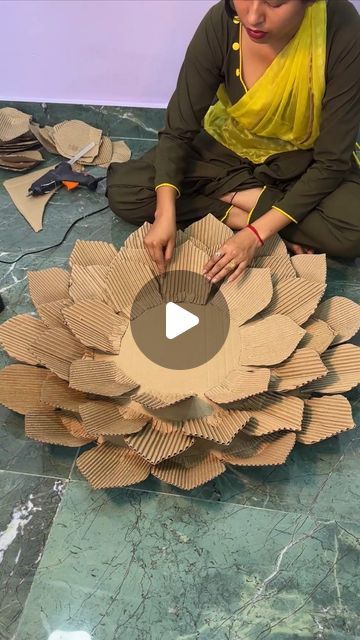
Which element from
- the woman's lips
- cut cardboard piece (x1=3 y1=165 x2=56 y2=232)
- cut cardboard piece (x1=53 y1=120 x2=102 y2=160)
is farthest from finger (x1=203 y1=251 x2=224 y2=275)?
cut cardboard piece (x1=53 y1=120 x2=102 y2=160)

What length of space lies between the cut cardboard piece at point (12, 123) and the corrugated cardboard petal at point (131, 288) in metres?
0.83

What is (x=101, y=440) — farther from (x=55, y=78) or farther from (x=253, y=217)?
(x=55, y=78)

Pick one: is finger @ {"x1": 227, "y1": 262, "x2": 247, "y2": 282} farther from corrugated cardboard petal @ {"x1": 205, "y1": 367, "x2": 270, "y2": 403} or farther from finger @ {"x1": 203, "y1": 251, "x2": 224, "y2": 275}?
corrugated cardboard petal @ {"x1": 205, "y1": 367, "x2": 270, "y2": 403}

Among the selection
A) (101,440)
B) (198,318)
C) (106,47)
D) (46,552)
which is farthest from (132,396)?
(106,47)

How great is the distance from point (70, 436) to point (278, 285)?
1.80 feet

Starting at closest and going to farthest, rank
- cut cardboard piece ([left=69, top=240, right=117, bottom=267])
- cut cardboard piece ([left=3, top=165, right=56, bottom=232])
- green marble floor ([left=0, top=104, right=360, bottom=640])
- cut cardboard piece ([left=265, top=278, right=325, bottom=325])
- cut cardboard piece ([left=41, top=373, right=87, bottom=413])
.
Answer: green marble floor ([left=0, top=104, right=360, bottom=640])
cut cardboard piece ([left=41, top=373, right=87, bottom=413])
cut cardboard piece ([left=265, top=278, right=325, bottom=325])
cut cardboard piece ([left=69, top=240, right=117, bottom=267])
cut cardboard piece ([left=3, top=165, right=56, bottom=232])

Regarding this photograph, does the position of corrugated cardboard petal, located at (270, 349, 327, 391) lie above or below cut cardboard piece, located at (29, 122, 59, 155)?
below

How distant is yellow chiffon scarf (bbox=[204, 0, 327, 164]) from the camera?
1.14 meters

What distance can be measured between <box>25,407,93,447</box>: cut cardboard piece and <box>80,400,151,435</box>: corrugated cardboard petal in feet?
0.24

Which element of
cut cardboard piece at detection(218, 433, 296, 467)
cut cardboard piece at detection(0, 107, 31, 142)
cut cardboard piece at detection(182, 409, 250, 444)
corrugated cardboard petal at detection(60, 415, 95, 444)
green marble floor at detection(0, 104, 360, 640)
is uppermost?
cut cardboard piece at detection(0, 107, 31, 142)

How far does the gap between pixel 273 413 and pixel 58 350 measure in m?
0.45

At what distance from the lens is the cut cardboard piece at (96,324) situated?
1.14 metres

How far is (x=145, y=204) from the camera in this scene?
4.94 ft

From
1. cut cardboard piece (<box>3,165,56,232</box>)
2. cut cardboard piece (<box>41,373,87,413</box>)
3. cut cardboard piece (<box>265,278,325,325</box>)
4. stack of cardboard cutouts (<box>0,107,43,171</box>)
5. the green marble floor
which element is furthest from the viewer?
stack of cardboard cutouts (<box>0,107,43,171</box>)
